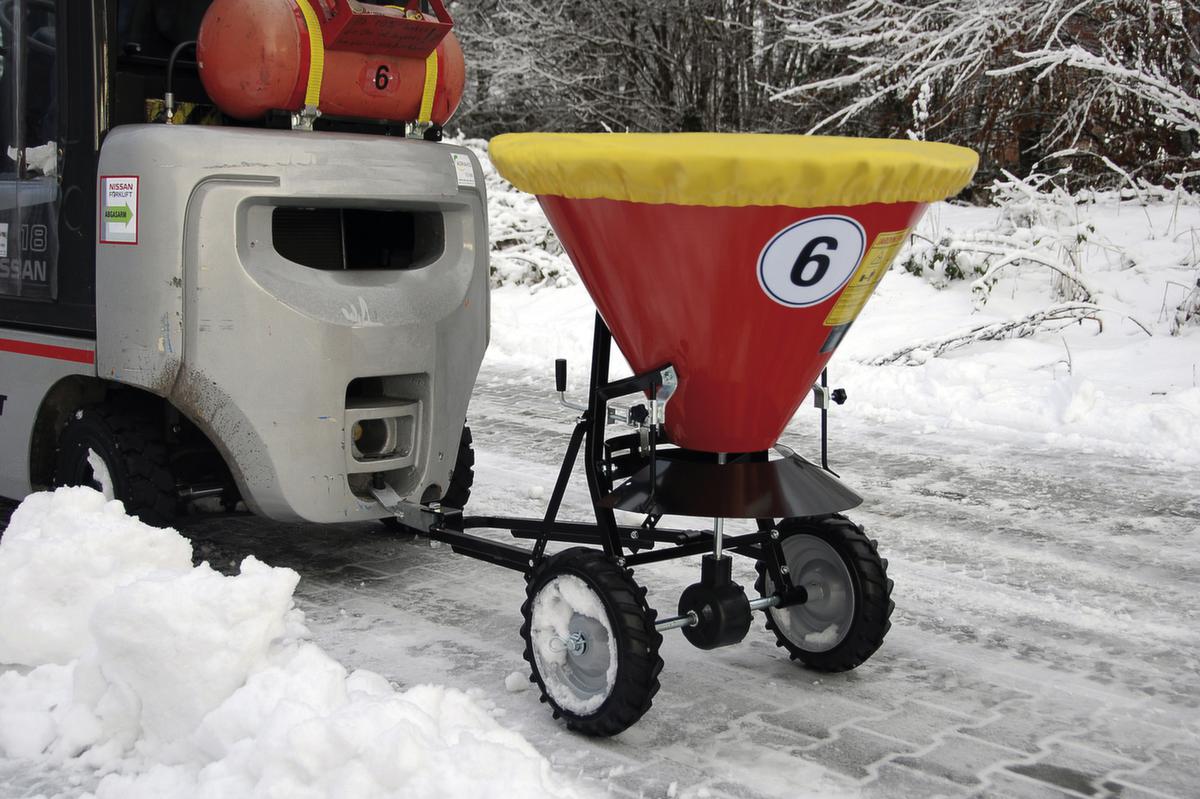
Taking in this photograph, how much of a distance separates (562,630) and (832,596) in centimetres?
83

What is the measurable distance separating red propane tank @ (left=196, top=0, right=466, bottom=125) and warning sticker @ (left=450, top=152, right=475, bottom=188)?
0.98 feet

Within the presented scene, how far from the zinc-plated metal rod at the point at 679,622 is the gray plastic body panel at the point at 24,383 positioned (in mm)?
2071

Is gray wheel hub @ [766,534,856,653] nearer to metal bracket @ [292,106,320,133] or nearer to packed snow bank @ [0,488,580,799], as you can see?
packed snow bank @ [0,488,580,799]

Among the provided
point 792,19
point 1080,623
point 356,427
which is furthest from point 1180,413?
point 792,19

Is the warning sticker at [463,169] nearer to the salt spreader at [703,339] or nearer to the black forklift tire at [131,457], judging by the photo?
the salt spreader at [703,339]

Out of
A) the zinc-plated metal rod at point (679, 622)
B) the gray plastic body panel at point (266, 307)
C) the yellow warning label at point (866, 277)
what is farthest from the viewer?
the gray plastic body panel at point (266, 307)

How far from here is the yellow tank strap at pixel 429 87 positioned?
14.6 ft

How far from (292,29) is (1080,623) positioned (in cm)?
292

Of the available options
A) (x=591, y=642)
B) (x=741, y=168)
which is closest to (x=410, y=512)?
(x=591, y=642)

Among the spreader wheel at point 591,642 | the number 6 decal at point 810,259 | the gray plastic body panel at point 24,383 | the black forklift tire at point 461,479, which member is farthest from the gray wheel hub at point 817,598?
the gray plastic body panel at point 24,383

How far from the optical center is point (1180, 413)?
645cm

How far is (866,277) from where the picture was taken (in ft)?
A: 10.6

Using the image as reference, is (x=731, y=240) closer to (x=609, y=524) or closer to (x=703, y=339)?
(x=703, y=339)

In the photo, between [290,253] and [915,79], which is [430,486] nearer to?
[290,253]
